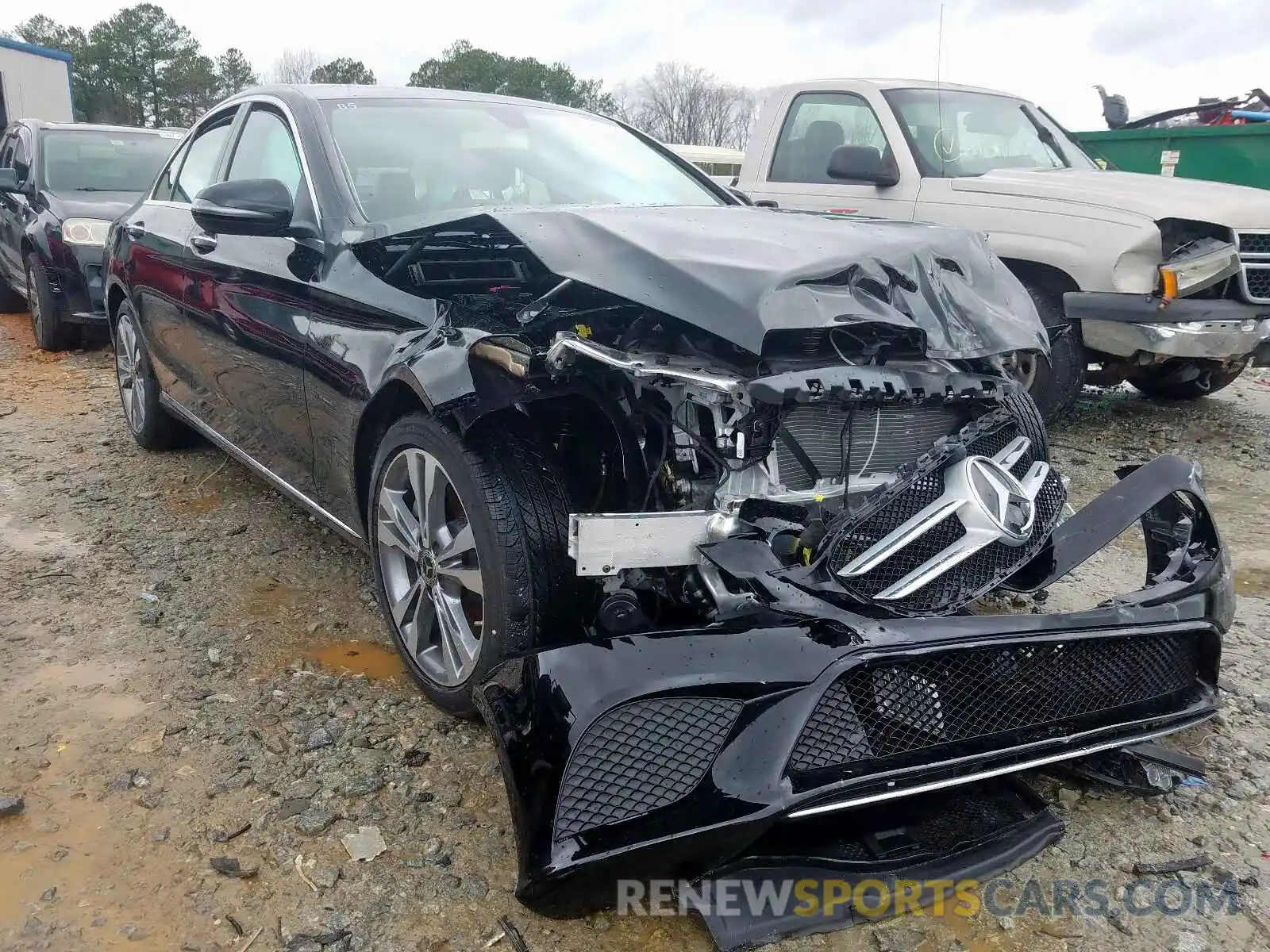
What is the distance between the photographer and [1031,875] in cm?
204

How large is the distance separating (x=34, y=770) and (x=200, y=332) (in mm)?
1870

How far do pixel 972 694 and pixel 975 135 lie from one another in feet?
15.9

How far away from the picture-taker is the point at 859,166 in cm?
551

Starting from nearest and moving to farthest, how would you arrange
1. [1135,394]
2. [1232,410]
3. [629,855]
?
[629,855] → [1232,410] → [1135,394]

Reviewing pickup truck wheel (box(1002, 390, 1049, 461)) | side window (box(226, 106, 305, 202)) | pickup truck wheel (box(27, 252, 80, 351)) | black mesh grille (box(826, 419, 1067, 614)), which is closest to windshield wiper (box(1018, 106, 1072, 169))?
pickup truck wheel (box(1002, 390, 1049, 461))

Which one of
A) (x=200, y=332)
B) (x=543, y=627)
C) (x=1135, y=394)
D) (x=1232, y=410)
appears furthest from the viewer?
(x=1135, y=394)

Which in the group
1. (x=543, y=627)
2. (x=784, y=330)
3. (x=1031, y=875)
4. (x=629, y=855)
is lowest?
(x=1031, y=875)

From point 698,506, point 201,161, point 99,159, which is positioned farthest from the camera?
point 99,159

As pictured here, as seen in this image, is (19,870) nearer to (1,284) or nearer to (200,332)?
(200,332)

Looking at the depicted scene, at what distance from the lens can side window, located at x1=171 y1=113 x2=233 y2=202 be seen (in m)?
4.00

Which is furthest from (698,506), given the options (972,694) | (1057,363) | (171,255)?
(1057,363)

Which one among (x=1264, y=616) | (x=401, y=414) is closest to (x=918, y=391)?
(x=401, y=414)

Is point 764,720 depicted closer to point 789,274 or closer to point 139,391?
point 789,274

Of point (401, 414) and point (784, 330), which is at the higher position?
point (784, 330)
